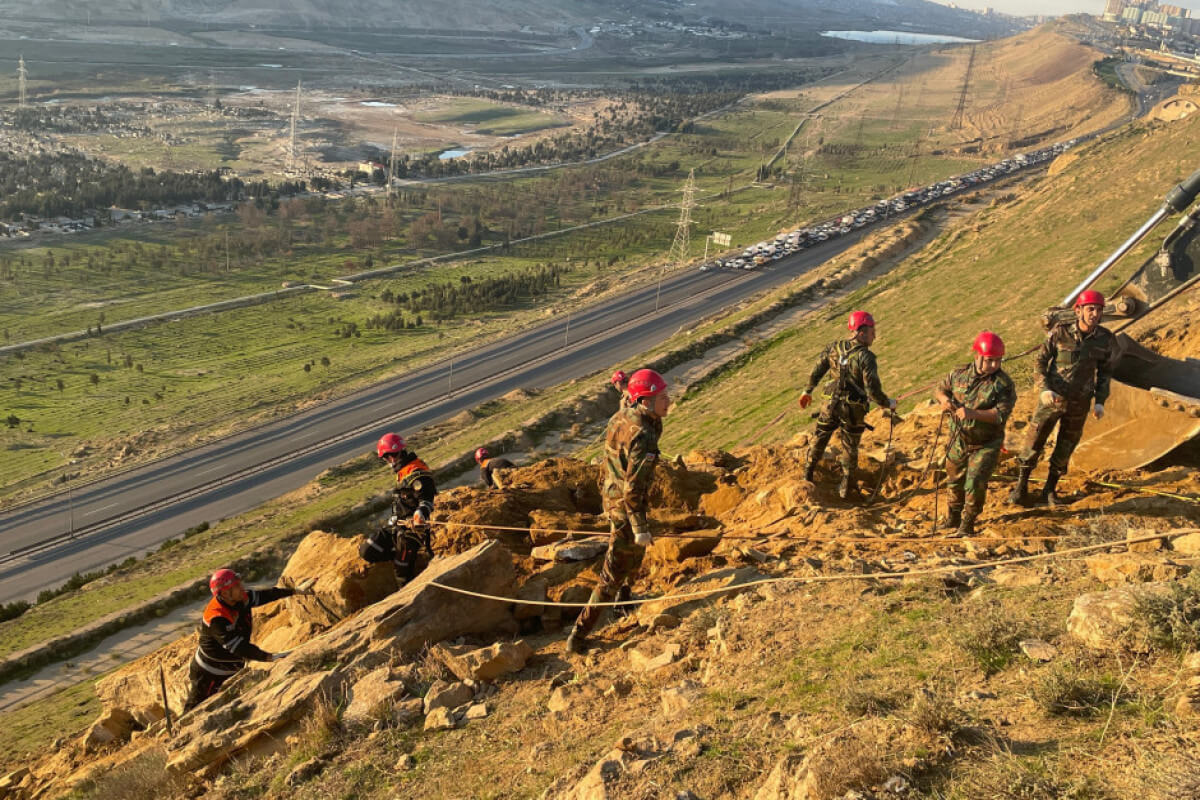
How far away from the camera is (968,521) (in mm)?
11172

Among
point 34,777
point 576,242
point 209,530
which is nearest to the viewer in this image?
point 34,777

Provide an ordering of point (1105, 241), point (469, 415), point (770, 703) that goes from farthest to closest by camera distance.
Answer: point (469, 415)
point (1105, 241)
point (770, 703)

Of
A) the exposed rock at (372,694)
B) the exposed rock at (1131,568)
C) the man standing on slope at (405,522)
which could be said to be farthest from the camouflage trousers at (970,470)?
the exposed rock at (372,694)

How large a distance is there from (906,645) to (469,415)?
4522cm

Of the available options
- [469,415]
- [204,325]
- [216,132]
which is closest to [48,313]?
[204,325]

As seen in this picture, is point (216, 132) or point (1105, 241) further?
point (216, 132)

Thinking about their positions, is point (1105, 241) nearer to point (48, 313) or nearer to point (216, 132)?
point (48, 313)

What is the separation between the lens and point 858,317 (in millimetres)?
12430

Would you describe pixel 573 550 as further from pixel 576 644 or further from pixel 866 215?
pixel 866 215

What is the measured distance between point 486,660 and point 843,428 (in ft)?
22.2

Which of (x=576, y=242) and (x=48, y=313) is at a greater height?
(x=576, y=242)

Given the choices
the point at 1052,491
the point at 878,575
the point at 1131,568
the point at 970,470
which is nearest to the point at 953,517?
the point at 970,470

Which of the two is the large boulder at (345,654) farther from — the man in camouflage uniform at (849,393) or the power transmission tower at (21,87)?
the power transmission tower at (21,87)

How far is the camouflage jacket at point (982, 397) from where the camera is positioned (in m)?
10.7
